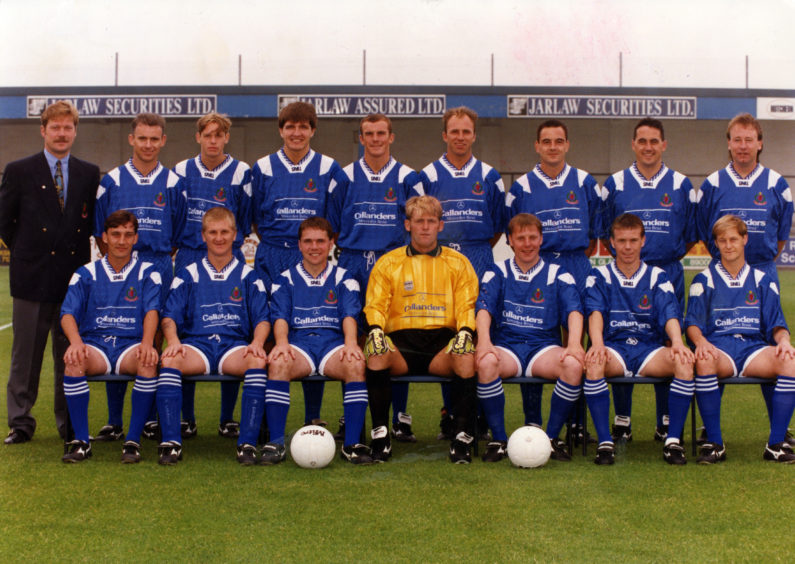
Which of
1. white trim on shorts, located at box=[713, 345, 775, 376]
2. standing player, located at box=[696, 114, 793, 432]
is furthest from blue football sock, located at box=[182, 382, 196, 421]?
standing player, located at box=[696, 114, 793, 432]

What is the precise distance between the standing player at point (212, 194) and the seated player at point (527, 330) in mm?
1507

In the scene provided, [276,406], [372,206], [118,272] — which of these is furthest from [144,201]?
[276,406]

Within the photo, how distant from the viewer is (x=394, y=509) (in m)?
3.39

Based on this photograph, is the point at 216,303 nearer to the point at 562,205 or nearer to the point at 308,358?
the point at 308,358

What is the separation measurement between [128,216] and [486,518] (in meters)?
2.44

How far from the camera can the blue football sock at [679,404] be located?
4215mm

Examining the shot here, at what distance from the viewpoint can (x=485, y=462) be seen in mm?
Answer: 4211

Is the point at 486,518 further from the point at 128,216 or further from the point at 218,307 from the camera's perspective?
the point at 128,216

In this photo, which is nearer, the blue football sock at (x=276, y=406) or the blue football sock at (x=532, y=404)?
the blue football sock at (x=276, y=406)

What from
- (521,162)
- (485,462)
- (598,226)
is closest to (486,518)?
(485,462)

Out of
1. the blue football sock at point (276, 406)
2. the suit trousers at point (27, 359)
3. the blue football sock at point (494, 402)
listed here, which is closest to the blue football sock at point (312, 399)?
the blue football sock at point (276, 406)

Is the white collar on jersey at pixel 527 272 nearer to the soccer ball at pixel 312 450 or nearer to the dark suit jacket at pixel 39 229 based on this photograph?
the soccer ball at pixel 312 450

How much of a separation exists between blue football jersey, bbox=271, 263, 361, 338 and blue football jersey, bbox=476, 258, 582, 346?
2.29 feet

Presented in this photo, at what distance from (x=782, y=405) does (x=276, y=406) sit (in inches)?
95.3
